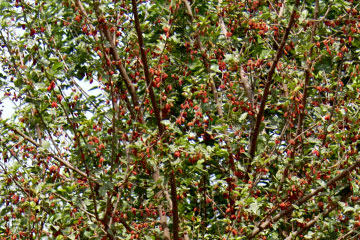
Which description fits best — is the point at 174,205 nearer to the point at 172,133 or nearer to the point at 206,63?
the point at 172,133

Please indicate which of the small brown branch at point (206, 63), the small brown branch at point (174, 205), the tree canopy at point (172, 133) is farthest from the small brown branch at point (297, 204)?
the small brown branch at point (206, 63)

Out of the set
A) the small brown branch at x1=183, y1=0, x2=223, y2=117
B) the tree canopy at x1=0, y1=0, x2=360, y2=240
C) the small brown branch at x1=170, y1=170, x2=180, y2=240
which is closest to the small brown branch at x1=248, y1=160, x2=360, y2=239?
the tree canopy at x1=0, y1=0, x2=360, y2=240

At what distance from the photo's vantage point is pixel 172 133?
656cm

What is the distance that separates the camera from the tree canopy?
22.4 feet

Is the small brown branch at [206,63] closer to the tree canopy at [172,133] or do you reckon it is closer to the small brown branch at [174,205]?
the tree canopy at [172,133]

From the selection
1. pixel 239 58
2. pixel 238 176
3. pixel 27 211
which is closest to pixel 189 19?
pixel 239 58

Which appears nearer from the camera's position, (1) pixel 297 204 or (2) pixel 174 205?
(2) pixel 174 205

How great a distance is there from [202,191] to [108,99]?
1924 millimetres

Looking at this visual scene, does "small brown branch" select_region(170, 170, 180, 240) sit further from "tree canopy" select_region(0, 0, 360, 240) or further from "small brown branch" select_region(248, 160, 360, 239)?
"small brown branch" select_region(248, 160, 360, 239)

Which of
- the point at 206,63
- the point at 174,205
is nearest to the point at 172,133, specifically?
the point at 174,205

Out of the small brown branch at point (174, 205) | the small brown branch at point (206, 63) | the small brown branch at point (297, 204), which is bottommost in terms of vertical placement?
the small brown branch at point (174, 205)

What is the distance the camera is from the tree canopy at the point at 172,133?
268 inches

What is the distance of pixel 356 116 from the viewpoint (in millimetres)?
7395

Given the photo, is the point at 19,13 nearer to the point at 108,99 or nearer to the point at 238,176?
the point at 108,99
